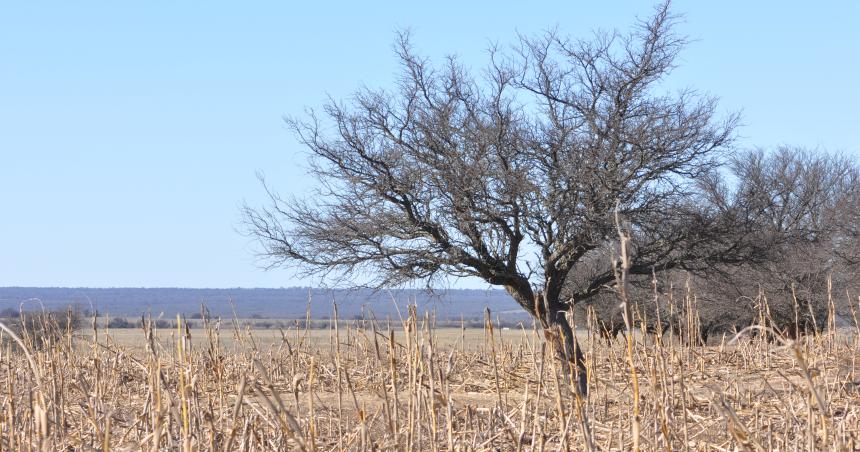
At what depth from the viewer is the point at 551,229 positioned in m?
14.1

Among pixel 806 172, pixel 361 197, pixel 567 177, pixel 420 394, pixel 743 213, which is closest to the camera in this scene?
pixel 420 394

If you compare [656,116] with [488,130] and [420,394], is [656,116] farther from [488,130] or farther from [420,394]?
[420,394]

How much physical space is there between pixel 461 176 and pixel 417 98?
1.86 meters

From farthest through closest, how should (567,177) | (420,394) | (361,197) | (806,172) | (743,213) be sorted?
(806,172), (743,213), (361,197), (567,177), (420,394)

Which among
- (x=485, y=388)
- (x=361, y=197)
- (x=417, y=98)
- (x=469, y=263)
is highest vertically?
(x=417, y=98)

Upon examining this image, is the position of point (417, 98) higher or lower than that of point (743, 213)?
higher

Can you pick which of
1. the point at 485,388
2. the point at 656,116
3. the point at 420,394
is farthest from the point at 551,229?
the point at 420,394

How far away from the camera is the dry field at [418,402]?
11.8ft

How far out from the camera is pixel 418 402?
162 inches

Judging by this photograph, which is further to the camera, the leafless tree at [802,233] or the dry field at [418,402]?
the leafless tree at [802,233]

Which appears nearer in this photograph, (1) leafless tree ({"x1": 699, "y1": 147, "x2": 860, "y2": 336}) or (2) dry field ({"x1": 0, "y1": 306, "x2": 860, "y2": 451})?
(2) dry field ({"x1": 0, "y1": 306, "x2": 860, "y2": 451})

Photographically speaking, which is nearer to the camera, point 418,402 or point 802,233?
point 418,402

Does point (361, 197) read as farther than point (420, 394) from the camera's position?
Yes

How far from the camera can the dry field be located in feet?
11.8
